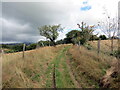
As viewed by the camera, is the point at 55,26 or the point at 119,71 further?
the point at 55,26

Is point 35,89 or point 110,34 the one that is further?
point 110,34

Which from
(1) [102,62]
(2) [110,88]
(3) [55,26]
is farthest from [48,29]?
(2) [110,88]

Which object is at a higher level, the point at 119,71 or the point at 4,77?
the point at 119,71

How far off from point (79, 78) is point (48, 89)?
1993 millimetres

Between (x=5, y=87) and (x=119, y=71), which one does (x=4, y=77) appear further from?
(x=119, y=71)

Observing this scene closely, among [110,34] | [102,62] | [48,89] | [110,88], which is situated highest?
[110,34]

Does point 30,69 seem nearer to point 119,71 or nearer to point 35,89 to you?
point 35,89

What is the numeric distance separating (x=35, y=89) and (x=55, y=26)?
32.6 m

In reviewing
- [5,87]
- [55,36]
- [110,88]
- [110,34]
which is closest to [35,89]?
[5,87]

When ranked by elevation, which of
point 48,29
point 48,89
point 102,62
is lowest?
point 48,89

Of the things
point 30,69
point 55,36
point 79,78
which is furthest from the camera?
point 55,36

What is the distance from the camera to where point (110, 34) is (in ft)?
30.2

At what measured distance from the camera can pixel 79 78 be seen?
17.7 ft

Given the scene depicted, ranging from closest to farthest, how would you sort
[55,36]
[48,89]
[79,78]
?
[48,89]
[79,78]
[55,36]
